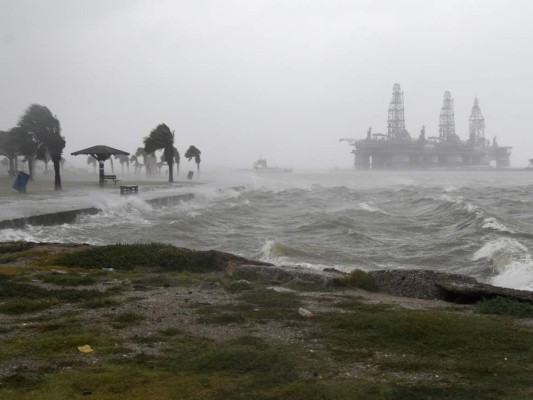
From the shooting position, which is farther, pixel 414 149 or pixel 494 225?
pixel 414 149

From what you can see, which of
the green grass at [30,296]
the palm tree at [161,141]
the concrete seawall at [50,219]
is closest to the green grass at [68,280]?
the green grass at [30,296]

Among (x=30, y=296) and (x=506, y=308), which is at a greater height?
(x=30, y=296)

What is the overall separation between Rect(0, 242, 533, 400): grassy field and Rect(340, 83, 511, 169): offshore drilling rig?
6855 inches

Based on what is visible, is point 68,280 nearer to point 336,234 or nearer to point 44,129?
point 336,234

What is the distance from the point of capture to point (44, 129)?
3700 cm

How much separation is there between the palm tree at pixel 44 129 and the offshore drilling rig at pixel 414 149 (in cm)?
14973

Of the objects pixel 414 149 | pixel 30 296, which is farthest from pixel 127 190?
pixel 414 149

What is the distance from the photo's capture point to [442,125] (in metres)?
200

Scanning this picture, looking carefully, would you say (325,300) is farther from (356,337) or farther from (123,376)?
(123,376)

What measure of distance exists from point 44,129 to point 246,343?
35.1 m

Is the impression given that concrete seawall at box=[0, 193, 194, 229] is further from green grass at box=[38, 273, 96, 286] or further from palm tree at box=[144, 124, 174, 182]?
palm tree at box=[144, 124, 174, 182]

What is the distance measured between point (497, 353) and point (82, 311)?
202 inches

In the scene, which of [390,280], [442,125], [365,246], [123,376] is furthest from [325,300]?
[442,125]

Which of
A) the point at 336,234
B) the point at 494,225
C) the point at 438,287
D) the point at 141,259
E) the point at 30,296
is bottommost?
the point at 336,234
